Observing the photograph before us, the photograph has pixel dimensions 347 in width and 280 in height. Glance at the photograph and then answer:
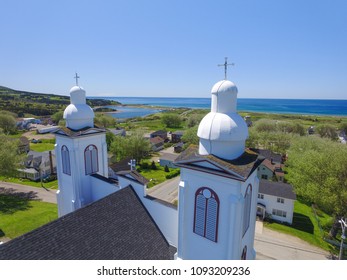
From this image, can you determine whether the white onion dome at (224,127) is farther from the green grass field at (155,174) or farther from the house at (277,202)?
the green grass field at (155,174)

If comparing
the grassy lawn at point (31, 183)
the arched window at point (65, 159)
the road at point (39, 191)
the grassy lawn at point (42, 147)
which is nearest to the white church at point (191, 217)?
the arched window at point (65, 159)

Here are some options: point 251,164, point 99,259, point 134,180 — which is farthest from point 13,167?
point 251,164

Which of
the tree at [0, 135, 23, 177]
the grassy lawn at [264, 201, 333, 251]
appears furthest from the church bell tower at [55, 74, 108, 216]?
the grassy lawn at [264, 201, 333, 251]

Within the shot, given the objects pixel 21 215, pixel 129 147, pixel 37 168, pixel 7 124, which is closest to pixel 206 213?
pixel 21 215

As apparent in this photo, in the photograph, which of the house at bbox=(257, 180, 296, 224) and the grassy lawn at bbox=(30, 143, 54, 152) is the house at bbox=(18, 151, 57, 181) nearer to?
the grassy lawn at bbox=(30, 143, 54, 152)
